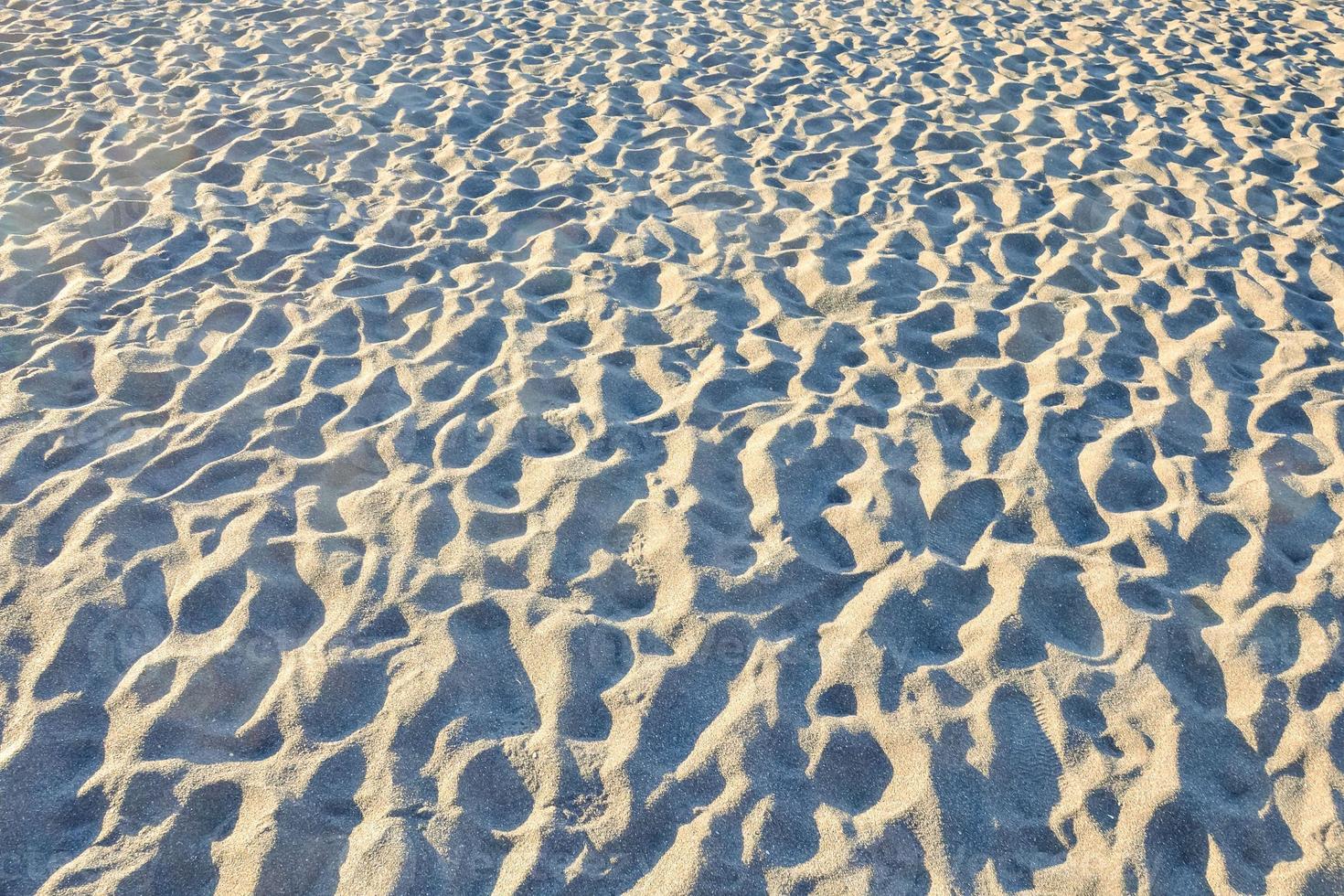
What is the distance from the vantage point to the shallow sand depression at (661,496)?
236 cm

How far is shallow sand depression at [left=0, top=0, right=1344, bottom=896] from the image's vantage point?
236 centimetres

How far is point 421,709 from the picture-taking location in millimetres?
2549

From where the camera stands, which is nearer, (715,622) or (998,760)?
(998,760)

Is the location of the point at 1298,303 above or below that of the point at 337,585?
below

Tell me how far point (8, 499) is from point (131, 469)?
36 cm

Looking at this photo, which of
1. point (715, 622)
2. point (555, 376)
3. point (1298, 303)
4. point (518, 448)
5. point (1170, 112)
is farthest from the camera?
point (1170, 112)

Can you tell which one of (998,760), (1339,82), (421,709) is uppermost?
(421,709)

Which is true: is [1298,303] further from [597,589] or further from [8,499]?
[8,499]

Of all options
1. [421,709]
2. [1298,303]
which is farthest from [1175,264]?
[421,709]

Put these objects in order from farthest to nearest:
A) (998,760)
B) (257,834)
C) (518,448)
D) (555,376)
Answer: (555,376) < (518,448) < (998,760) < (257,834)

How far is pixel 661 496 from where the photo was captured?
10.5 feet

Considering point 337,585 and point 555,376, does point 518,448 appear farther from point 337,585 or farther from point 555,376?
point 337,585

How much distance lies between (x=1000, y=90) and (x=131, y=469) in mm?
5433

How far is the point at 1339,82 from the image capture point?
21.1ft
